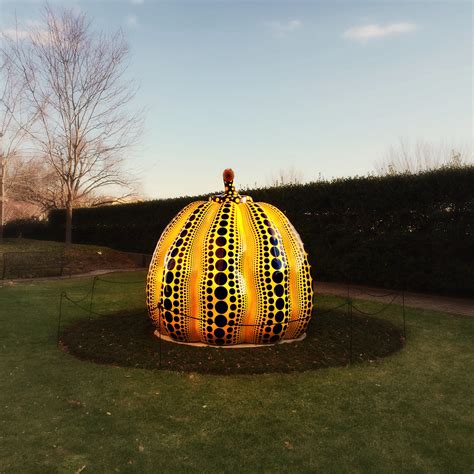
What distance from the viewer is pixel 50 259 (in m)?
19.8

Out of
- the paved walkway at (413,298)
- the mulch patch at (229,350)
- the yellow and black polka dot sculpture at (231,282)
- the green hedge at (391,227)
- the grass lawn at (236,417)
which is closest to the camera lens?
the grass lawn at (236,417)

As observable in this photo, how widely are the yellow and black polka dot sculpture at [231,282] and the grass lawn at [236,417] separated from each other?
3.21 feet

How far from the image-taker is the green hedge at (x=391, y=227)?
1233cm

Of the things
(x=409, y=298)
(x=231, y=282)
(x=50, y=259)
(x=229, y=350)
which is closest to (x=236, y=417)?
(x=229, y=350)

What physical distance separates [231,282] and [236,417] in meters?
2.22

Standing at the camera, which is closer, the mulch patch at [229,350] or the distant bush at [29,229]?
the mulch patch at [229,350]

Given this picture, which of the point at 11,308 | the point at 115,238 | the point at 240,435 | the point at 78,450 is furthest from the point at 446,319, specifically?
the point at 115,238

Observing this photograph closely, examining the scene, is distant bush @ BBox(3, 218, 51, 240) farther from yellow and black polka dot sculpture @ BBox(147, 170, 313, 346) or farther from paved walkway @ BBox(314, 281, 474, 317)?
yellow and black polka dot sculpture @ BBox(147, 170, 313, 346)

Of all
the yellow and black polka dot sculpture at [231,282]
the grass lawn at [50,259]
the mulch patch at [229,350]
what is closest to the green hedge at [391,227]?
the mulch patch at [229,350]

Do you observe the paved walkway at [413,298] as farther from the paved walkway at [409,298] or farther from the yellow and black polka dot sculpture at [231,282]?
the yellow and black polka dot sculpture at [231,282]

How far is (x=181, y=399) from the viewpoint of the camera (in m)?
5.06

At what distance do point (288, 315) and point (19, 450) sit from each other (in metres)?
4.03

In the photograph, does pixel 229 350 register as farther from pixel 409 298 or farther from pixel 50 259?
pixel 50 259

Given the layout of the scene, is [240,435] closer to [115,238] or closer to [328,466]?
[328,466]
